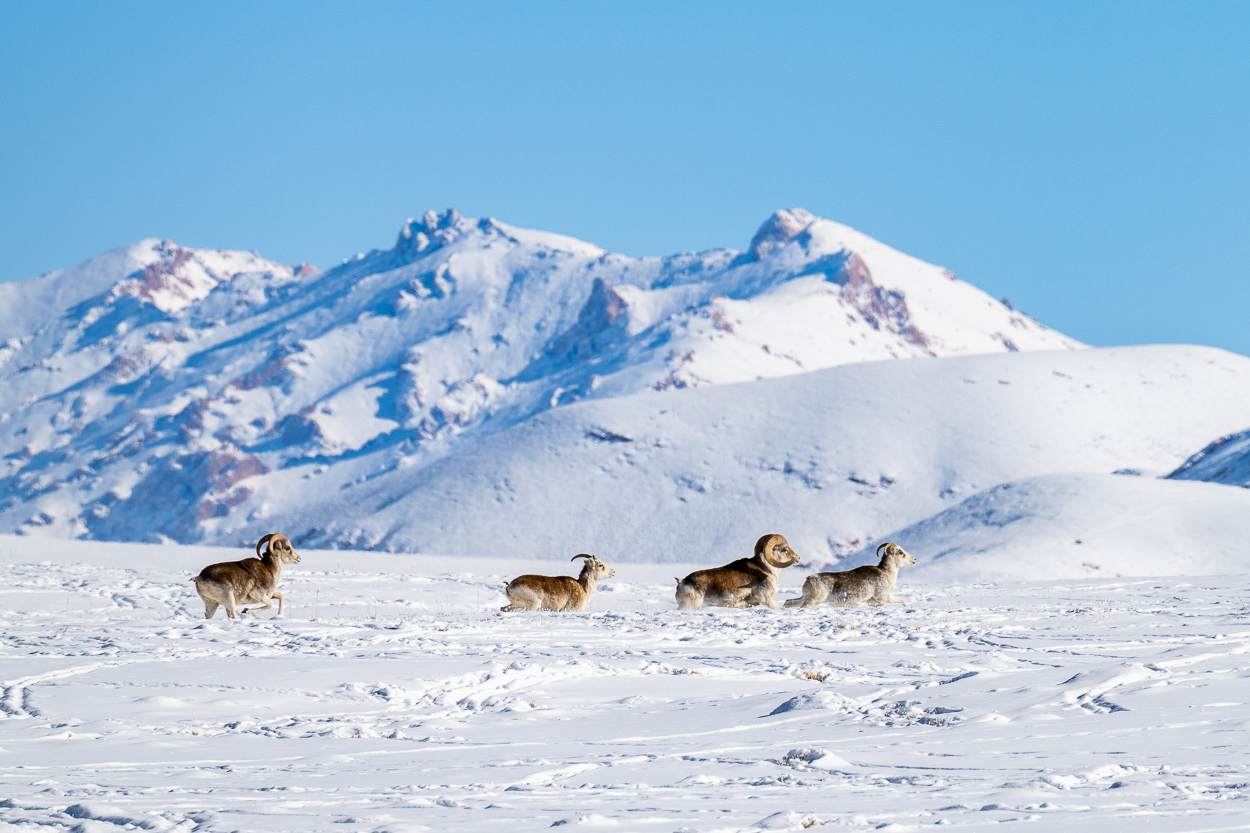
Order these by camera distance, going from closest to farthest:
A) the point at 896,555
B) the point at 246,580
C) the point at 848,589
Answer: the point at 246,580 → the point at 848,589 → the point at 896,555

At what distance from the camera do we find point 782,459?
75125 millimetres

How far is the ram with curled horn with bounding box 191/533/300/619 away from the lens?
56.4 ft

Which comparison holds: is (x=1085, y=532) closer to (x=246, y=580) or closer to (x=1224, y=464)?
(x=1224, y=464)

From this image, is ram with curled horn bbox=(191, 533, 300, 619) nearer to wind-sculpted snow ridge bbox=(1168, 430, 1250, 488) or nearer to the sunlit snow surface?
the sunlit snow surface

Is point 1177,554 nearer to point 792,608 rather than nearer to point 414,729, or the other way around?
point 792,608

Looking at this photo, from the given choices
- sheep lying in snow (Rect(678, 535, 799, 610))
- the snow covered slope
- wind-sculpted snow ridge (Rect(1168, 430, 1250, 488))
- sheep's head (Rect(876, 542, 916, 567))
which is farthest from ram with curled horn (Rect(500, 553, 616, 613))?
the snow covered slope

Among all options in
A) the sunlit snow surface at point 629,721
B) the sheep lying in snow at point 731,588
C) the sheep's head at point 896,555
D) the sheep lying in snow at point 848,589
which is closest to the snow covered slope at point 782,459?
the sheep's head at point 896,555

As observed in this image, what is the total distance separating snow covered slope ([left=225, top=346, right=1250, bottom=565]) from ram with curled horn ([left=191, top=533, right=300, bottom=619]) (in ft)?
155

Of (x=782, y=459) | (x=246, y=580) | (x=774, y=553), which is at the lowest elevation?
(x=774, y=553)

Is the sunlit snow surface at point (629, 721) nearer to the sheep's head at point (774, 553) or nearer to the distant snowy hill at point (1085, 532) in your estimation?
the sheep's head at point (774, 553)

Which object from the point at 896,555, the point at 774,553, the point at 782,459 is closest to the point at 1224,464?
the point at 782,459

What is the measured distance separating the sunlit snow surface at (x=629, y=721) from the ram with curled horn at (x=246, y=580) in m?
0.69

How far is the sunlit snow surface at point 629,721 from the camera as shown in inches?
275

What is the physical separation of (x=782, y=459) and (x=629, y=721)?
65.6m
